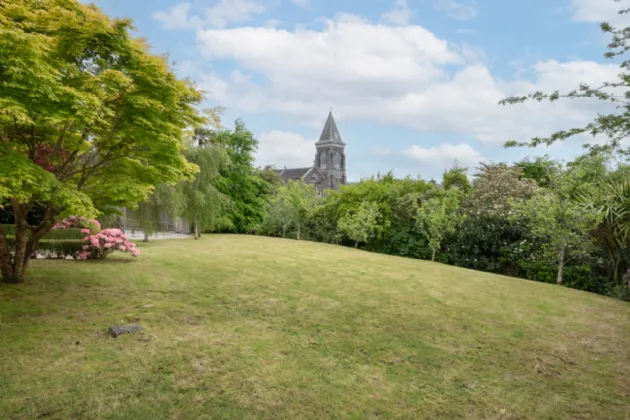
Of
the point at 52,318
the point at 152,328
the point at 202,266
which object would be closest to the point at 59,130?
the point at 52,318

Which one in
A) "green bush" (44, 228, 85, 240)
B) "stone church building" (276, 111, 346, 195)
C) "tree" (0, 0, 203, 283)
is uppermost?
"stone church building" (276, 111, 346, 195)

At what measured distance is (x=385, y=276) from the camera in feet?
38.4

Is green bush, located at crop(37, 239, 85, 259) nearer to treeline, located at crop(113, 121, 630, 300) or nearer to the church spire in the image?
treeline, located at crop(113, 121, 630, 300)

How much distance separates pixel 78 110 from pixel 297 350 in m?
5.10

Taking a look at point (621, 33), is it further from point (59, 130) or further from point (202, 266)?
point (202, 266)

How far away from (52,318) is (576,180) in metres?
15.0

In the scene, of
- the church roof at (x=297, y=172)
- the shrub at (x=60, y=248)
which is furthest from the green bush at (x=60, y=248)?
the church roof at (x=297, y=172)

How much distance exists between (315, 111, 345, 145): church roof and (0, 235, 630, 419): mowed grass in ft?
240

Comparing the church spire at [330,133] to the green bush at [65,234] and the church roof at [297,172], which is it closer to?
the church roof at [297,172]

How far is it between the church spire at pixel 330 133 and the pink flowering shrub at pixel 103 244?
7155cm

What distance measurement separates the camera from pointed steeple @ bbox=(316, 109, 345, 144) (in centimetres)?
8139

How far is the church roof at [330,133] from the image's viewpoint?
81.4 meters

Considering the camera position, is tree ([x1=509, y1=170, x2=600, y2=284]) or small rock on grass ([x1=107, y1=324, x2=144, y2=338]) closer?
small rock on grass ([x1=107, y1=324, x2=144, y2=338])

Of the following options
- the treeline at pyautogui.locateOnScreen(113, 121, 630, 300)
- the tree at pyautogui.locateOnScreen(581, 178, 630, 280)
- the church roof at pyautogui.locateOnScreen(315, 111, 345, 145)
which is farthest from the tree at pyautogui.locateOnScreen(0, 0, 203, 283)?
the church roof at pyautogui.locateOnScreen(315, 111, 345, 145)
